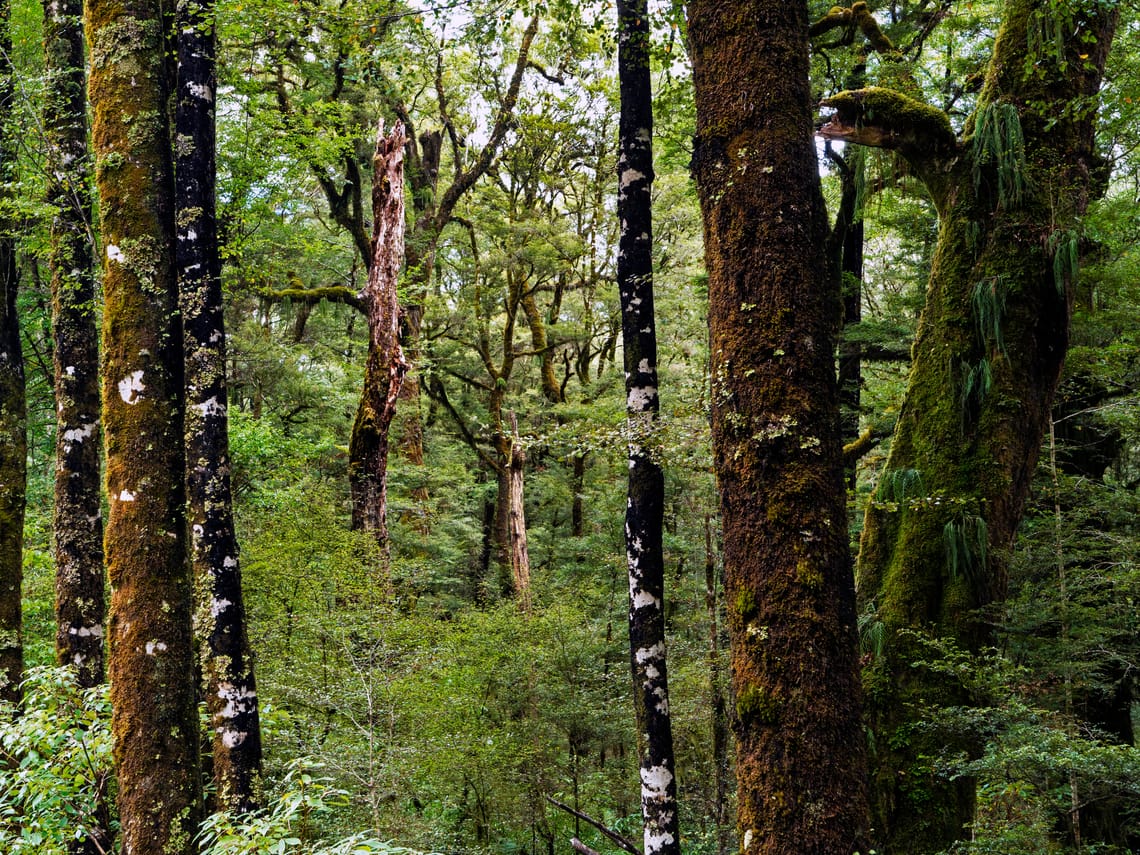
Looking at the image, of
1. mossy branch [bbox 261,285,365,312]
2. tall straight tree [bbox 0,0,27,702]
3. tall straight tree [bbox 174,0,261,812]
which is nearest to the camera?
tall straight tree [bbox 174,0,261,812]

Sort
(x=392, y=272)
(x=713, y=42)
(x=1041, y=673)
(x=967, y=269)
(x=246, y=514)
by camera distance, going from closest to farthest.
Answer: (x=713, y=42) < (x=967, y=269) < (x=1041, y=673) < (x=246, y=514) < (x=392, y=272)

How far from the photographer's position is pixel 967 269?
18.4ft

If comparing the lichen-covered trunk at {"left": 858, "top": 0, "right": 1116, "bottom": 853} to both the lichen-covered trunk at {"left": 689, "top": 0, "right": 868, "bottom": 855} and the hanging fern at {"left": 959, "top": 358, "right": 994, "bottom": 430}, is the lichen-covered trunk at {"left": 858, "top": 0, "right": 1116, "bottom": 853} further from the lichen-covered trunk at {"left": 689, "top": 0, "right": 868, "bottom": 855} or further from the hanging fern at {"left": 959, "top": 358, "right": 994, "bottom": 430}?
the lichen-covered trunk at {"left": 689, "top": 0, "right": 868, "bottom": 855}

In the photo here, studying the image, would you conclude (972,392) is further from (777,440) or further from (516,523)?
(516,523)

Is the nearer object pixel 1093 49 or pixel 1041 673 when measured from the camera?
pixel 1093 49

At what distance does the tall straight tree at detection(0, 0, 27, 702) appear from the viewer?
6875 millimetres

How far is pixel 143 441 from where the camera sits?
3.81 m

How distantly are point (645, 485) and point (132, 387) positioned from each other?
3.31 meters

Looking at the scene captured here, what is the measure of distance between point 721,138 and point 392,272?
10081mm

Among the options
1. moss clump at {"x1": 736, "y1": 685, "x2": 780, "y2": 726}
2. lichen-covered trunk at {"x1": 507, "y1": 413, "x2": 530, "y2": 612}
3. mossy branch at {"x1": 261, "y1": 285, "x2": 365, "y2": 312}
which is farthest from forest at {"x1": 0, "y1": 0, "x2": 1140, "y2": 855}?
lichen-covered trunk at {"x1": 507, "y1": 413, "x2": 530, "y2": 612}

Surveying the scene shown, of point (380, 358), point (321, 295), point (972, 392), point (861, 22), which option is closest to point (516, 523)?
point (380, 358)

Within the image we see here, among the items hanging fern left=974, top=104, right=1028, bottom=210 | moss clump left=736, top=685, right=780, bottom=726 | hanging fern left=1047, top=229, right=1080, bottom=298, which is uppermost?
hanging fern left=974, top=104, right=1028, bottom=210

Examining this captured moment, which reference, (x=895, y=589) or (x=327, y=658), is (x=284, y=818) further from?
(x=327, y=658)

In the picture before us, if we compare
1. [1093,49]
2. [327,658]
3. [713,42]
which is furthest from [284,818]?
[1093,49]
